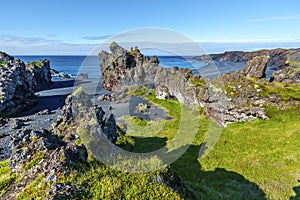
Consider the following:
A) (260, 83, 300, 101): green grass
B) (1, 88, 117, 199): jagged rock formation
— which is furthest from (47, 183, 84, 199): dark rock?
(260, 83, 300, 101): green grass

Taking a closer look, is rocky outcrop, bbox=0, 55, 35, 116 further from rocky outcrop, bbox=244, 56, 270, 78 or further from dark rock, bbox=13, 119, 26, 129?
rocky outcrop, bbox=244, 56, 270, 78

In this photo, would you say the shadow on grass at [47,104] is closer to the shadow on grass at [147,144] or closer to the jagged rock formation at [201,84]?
the jagged rock formation at [201,84]

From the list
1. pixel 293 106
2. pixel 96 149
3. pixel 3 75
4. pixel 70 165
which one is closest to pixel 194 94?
pixel 293 106

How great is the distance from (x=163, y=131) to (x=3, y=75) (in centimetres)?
3680

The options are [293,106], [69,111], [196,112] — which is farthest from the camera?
[196,112]

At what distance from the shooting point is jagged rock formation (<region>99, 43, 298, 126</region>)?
2590 cm

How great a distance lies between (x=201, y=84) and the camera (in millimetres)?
36750

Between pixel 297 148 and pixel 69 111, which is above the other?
Result: pixel 69 111

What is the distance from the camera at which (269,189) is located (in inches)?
565

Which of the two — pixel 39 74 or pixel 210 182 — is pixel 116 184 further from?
pixel 39 74

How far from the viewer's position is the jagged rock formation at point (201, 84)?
85.0ft

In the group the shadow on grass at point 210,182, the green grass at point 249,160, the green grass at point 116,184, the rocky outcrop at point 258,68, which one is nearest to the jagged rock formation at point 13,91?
the green grass at point 249,160

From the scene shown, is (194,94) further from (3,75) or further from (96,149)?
(3,75)

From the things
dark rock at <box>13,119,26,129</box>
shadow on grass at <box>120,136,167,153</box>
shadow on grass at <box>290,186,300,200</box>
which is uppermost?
shadow on grass at <box>290,186,300,200</box>
